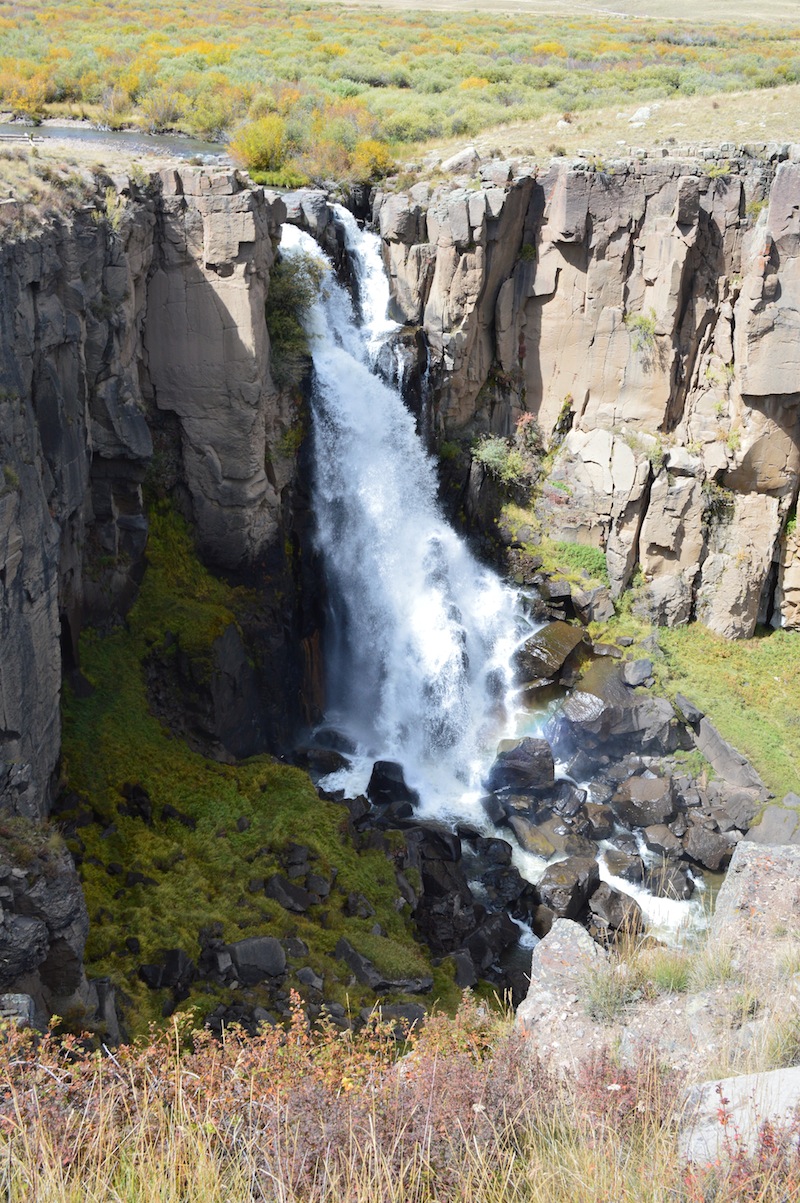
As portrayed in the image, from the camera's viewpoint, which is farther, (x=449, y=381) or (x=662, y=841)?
(x=449, y=381)

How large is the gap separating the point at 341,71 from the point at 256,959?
36.5 meters

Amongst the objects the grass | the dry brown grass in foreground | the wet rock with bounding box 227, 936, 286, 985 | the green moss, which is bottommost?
the grass

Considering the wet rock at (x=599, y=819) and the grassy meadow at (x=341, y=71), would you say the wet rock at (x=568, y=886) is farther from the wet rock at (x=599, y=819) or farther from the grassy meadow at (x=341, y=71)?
the grassy meadow at (x=341, y=71)

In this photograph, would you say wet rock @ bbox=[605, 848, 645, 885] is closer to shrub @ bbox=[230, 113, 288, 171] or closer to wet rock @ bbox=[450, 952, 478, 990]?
wet rock @ bbox=[450, 952, 478, 990]

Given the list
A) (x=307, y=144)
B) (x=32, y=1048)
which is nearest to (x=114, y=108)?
(x=307, y=144)

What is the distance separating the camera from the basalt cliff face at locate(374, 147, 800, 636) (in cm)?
2308

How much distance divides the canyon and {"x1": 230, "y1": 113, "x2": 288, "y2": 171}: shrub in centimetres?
324

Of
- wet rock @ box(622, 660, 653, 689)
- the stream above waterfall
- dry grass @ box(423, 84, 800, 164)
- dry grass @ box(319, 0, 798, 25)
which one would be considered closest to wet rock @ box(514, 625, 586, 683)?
the stream above waterfall

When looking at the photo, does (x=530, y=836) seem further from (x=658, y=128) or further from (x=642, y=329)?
(x=658, y=128)

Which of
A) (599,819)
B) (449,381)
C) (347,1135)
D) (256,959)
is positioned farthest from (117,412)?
(347,1135)

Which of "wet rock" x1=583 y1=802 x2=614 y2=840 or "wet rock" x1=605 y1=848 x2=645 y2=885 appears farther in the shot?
"wet rock" x1=583 y1=802 x2=614 y2=840

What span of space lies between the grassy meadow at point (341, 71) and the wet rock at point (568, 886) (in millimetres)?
20948

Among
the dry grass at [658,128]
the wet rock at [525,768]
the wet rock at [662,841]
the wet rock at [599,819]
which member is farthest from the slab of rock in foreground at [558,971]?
the dry grass at [658,128]

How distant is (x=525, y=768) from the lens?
21016 mm
